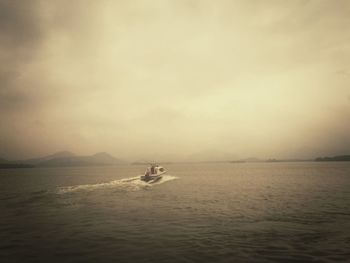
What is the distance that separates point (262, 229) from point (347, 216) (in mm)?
10567

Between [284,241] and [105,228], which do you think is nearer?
[284,241]

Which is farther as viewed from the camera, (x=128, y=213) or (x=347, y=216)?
(x=128, y=213)

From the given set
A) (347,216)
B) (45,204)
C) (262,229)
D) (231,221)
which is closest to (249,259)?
(262,229)

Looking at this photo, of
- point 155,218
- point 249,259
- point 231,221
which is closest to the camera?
point 249,259

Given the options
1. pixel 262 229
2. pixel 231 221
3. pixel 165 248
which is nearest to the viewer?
pixel 165 248

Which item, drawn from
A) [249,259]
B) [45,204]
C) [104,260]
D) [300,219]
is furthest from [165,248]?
[45,204]

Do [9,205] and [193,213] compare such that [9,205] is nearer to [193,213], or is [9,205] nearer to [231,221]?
[193,213]

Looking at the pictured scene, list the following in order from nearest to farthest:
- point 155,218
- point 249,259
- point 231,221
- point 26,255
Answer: point 249,259, point 26,255, point 231,221, point 155,218

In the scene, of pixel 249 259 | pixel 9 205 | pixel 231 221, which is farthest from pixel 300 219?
pixel 9 205

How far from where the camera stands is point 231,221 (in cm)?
2489

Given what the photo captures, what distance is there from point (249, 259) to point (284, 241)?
15.0 ft

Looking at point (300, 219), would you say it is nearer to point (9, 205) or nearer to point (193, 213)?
point (193, 213)

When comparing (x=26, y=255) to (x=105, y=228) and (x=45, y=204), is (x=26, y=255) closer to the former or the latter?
(x=105, y=228)

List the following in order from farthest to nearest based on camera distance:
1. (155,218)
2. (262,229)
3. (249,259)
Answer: (155,218), (262,229), (249,259)
